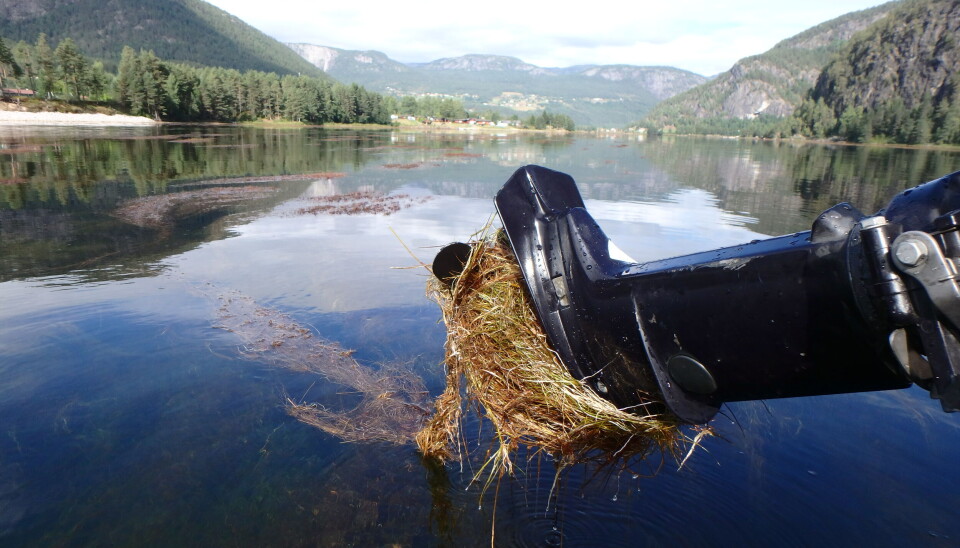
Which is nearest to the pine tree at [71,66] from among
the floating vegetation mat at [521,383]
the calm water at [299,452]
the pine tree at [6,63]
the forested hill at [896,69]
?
the pine tree at [6,63]

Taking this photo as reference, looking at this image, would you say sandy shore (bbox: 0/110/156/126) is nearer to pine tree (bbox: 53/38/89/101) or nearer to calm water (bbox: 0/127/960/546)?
pine tree (bbox: 53/38/89/101)

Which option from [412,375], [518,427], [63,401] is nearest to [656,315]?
[518,427]

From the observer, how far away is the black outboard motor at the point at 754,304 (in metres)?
1.53

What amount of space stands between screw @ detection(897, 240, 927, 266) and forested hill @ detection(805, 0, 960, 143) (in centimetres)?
16277

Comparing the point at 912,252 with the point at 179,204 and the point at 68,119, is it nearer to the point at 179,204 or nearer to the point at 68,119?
the point at 179,204

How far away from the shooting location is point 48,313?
7898mm

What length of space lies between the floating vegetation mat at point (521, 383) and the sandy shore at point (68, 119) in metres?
94.4

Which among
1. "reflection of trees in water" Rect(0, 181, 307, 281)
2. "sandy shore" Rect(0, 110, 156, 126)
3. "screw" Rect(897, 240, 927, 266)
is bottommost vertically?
"reflection of trees in water" Rect(0, 181, 307, 281)

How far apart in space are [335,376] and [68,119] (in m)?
103

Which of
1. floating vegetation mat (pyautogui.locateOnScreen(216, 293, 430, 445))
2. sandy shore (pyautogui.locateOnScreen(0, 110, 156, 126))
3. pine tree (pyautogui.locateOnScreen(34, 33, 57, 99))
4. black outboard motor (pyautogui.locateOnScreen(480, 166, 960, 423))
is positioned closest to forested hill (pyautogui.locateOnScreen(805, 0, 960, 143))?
sandy shore (pyautogui.locateOnScreen(0, 110, 156, 126))

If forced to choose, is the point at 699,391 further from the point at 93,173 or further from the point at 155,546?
the point at 93,173

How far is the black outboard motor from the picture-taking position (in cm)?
153

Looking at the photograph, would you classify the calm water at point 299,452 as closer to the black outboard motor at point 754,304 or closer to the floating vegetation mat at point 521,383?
the floating vegetation mat at point 521,383

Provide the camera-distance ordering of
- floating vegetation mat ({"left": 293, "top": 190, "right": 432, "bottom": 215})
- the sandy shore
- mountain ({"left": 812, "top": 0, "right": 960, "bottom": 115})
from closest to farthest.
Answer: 1. floating vegetation mat ({"left": 293, "top": 190, "right": 432, "bottom": 215})
2. the sandy shore
3. mountain ({"left": 812, "top": 0, "right": 960, "bottom": 115})
